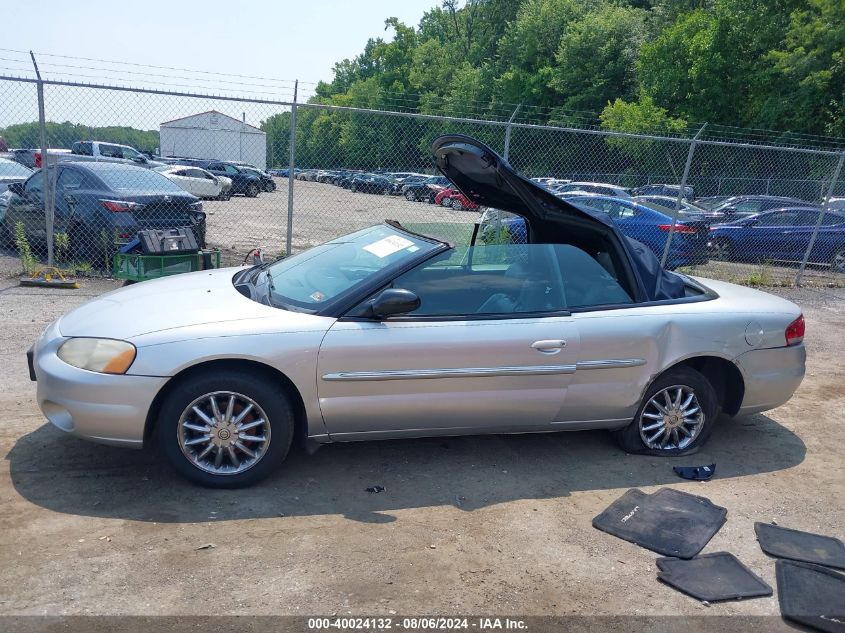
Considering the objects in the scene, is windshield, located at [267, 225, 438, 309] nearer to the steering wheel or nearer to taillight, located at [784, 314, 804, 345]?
A: the steering wheel

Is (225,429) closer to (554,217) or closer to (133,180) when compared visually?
(554,217)

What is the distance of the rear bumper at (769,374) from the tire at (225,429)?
298 centimetres

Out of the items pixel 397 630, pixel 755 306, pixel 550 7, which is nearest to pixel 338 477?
pixel 397 630

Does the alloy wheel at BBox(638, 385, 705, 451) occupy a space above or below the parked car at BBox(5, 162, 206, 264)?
below

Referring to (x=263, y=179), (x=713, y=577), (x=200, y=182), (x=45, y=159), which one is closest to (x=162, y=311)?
(x=713, y=577)

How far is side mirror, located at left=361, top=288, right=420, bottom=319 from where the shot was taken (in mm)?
3768

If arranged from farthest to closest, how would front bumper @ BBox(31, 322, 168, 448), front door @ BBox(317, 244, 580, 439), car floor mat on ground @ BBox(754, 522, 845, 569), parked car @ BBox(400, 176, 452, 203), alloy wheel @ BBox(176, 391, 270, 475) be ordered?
parked car @ BBox(400, 176, 452, 203) < front door @ BBox(317, 244, 580, 439) < alloy wheel @ BBox(176, 391, 270, 475) < front bumper @ BBox(31, 322, 168, 448) < car floor mat on ground @ BBox(754, 522, 845, 569)

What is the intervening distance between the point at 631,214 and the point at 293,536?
→ 34.5ft

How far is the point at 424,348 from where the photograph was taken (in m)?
3.88

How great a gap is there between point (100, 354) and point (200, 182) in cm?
2494

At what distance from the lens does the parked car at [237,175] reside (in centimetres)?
3014

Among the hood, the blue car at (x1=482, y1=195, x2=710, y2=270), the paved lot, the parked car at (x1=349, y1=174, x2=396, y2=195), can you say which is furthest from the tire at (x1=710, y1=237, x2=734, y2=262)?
the hood

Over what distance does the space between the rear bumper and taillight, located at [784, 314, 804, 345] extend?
1.7 inches

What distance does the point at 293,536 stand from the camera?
3.40 metres
